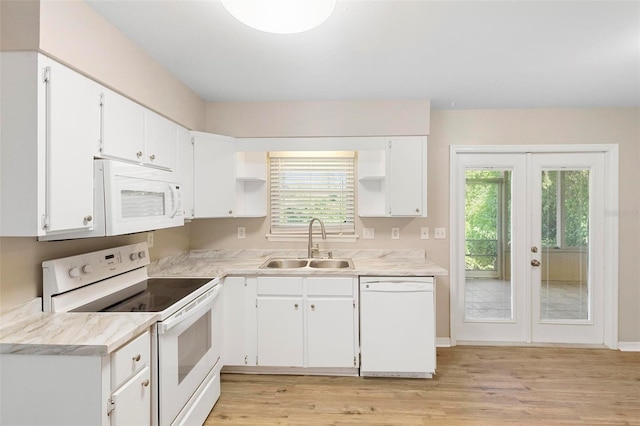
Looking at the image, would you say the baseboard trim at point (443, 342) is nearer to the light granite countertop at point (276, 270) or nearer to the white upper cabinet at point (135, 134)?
the light granite countertop at point (276, 270)

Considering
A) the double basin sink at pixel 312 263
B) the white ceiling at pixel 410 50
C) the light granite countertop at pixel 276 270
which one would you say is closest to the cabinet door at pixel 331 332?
the light granite countertop at pixel 276 270

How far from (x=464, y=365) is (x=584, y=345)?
4.71ft

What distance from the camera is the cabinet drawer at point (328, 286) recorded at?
248cm

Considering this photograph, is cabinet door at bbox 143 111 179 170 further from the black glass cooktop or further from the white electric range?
the black glass cooktop

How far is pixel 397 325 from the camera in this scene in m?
2.45

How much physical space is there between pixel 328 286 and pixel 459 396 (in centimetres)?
127

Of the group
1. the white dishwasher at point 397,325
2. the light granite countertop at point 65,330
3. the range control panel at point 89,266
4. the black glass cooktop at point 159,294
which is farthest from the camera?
the white dishwasher at point 397,325

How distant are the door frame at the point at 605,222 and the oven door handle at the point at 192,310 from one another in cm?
229

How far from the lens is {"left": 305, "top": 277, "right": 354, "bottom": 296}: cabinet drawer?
2.48 metres

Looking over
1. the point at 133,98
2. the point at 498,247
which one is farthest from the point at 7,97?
the point at 498,247

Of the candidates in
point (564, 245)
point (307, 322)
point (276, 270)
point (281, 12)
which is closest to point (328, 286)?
point (307, 322)

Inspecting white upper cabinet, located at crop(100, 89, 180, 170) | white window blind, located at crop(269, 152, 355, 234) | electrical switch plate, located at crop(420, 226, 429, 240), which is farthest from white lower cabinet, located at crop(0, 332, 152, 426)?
electrical switch plate, located at crop(420, 226, 429, 240)

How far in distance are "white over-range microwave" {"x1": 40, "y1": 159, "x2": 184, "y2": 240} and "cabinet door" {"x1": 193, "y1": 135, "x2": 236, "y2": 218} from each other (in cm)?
62

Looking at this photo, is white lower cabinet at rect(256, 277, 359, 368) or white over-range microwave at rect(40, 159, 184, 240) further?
white lower cabinet at rect(256, 277, 359, 368)
